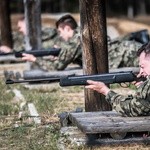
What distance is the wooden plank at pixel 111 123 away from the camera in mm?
6488

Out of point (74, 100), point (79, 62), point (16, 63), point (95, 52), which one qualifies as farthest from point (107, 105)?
point (16, 63)

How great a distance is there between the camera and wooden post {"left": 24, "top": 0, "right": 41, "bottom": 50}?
1359 cm

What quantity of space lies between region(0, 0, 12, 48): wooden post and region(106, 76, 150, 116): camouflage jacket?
39.3ft

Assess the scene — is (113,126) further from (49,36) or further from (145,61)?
(49,36)

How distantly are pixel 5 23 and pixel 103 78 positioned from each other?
471 inches

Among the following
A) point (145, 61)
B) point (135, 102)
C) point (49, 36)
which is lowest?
point (135, 102)

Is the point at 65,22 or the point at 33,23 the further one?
the point at 33,23

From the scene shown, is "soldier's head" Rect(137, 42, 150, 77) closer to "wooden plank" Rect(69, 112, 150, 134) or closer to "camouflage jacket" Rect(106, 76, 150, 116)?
"camouflage jacket" Rect(106, 76, 150, 116)

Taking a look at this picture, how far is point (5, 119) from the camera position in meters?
8.50

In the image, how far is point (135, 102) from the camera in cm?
659

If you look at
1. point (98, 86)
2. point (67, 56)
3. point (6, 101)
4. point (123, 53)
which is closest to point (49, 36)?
point (123, 53)

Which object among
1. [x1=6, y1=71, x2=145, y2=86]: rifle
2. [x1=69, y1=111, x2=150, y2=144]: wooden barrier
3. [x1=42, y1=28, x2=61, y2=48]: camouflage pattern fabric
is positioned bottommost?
[x1=69, y1=111, x2=150, y2=144]: wooden barrier

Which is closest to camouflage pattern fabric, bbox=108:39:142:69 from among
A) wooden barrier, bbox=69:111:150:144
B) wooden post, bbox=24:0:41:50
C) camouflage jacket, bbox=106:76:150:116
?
wooden post, bbox=24:0:41:50

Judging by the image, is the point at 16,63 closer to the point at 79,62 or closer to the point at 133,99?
the point at 79,62
